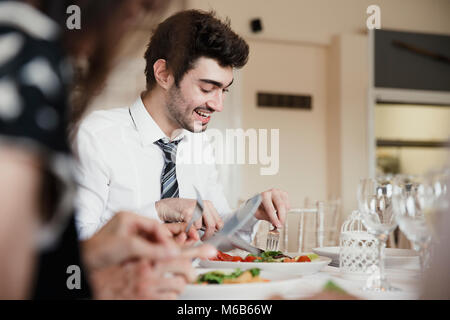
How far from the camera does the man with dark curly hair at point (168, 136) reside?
4.56ft

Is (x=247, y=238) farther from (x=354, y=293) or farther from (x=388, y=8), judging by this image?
(x=388, y=8)

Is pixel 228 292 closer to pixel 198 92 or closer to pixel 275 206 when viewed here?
pixel 275 206

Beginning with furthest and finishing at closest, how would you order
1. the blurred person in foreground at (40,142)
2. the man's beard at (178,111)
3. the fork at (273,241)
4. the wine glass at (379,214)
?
1. the man's beard at (178,111)
2. the fork at (273,241)
3. the wine glass at (379,214)
4. the blurred person in foreground at (40,142)

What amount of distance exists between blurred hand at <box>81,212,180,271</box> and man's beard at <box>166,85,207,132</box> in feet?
3.85

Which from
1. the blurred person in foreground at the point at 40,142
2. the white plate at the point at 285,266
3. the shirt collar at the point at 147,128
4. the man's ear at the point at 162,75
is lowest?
the white plate at the point at 285,266

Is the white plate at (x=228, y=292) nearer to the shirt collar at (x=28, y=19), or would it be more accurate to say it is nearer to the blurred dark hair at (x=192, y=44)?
the shirt collar at (x=28, y=19)

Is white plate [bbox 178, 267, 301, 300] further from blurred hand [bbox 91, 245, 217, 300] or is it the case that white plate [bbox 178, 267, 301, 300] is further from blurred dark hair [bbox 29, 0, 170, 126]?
blurred dark hair [bbox 29, 0, 170, 126]

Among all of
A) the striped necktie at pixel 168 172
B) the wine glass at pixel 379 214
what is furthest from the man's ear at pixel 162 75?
the wine glass at pixel 379 214

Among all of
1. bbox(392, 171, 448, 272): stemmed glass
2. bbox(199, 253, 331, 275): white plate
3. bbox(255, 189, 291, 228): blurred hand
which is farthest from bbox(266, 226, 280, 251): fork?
bbox(392, 171, 448, 272): stemmed glass

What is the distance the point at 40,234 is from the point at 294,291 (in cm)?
55

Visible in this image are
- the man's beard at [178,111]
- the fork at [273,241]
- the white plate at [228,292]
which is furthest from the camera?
the man's beard at [178,111]

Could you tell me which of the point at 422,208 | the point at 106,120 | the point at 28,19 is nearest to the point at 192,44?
the point at 106,120

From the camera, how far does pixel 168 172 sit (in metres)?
1.54

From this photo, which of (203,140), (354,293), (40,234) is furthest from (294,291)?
(203,140)
